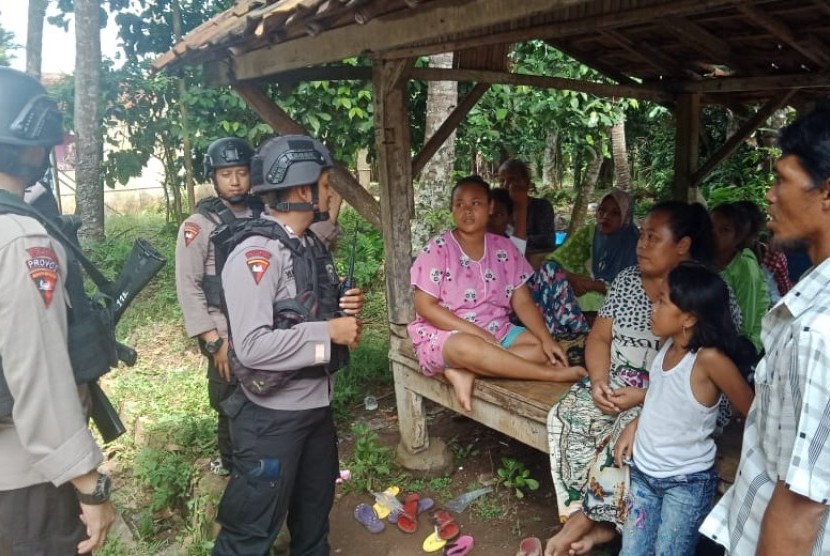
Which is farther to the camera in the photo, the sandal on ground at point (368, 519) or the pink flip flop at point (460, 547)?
the sandal on ground at point (368, 519)

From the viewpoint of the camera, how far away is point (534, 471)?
389 cm

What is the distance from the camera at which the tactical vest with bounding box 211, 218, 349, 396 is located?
2.24 metres

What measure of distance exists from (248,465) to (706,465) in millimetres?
1673

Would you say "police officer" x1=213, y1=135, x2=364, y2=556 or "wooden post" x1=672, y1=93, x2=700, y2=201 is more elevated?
"wooden post" x1=672, y1=93, x2=700, y2=201

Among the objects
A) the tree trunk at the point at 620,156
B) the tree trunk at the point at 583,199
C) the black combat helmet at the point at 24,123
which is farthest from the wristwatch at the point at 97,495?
the tree trunk at the point at 620,156

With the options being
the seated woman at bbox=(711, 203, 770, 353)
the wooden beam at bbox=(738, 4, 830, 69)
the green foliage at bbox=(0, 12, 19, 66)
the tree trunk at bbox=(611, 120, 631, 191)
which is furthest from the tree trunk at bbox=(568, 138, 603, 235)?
the green foliage at bbox=(0, 12, 19, 66)

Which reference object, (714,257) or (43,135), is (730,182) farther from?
(43,135)

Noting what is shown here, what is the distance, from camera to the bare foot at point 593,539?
104 inches

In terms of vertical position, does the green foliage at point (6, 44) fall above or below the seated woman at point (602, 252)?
above

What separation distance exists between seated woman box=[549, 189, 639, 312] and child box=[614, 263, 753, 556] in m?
1.87

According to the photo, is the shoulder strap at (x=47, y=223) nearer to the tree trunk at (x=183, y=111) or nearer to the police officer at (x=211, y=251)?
the police officer at (x=211, y=251)

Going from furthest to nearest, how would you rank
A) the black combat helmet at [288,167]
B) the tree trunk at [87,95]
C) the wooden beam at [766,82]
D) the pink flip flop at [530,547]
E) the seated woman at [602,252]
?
1. the tree trunk at [87,95]
2. the wooden beam at [766,82]
3. the seated woman at [602,252]
4. the pink flip flop at [530,547]
5. the black combat helmet at [288,167]

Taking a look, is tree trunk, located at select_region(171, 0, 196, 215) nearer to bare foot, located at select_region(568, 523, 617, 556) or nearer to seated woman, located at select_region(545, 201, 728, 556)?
seated woman, located at select_region(545, 201, 728, 556)

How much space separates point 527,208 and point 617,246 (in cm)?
133
